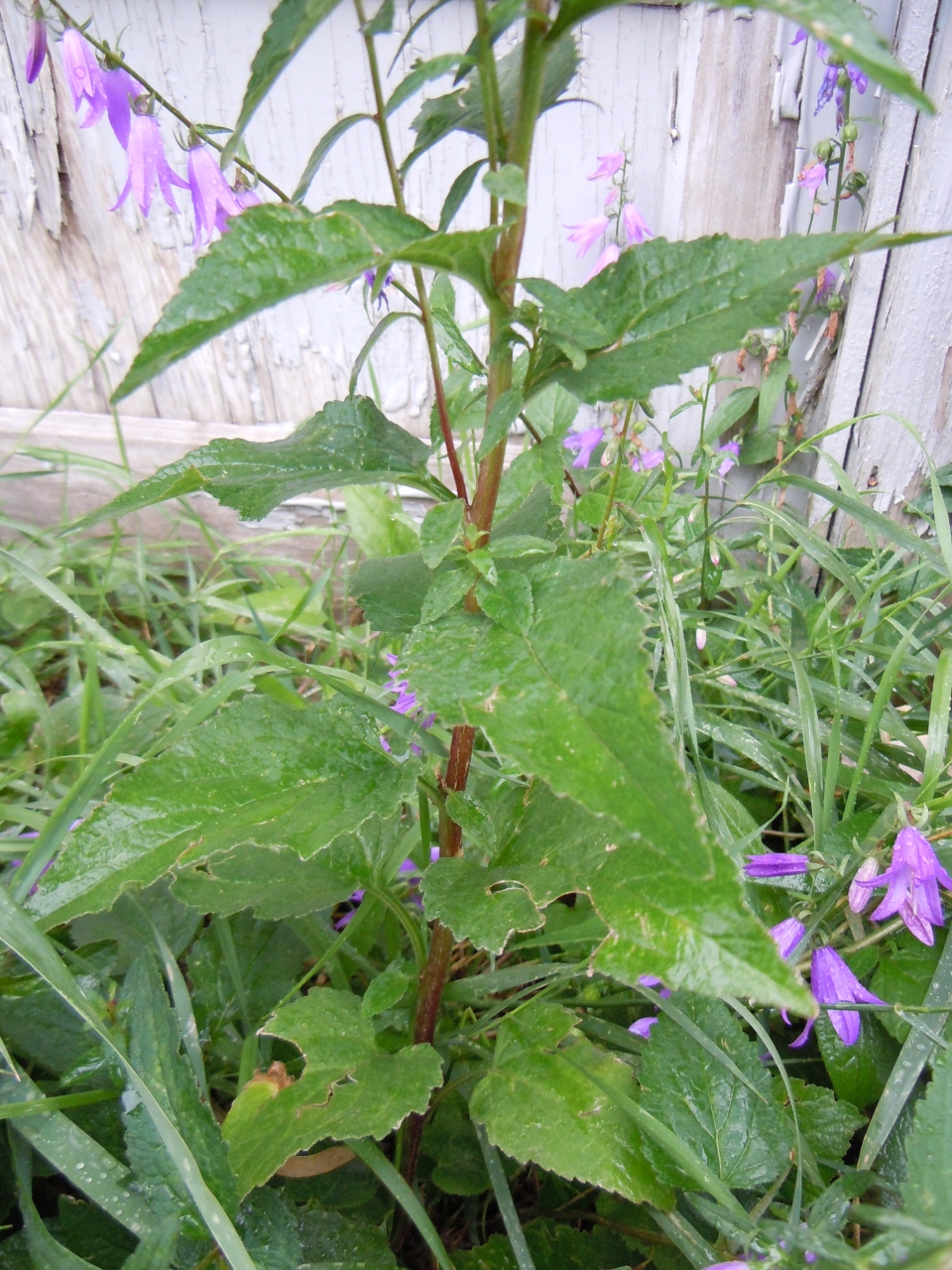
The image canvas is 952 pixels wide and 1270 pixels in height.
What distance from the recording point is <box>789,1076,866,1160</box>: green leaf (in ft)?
2.32

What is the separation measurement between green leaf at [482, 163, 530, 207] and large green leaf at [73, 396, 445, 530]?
0.20m

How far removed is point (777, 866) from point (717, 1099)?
0.22 meters

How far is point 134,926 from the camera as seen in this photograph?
2.86 feet

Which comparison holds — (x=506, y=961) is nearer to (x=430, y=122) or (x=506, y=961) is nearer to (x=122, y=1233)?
(x=122, y=1233)

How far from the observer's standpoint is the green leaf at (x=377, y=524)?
1445mm

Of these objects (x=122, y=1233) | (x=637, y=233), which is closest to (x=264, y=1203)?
(x=122, y=1233)

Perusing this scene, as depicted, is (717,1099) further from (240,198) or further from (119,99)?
(119,99)

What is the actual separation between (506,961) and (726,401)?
1077 millimetres

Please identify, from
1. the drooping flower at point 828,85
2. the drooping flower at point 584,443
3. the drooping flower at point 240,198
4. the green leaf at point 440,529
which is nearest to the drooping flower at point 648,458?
the drooping flower at point 584,443

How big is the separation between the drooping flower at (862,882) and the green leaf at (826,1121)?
0.17 meters

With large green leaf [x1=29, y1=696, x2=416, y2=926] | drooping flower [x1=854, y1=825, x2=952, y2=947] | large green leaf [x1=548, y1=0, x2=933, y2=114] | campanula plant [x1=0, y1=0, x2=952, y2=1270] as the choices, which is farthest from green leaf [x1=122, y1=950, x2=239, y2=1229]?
large green leaf [x1=548, y1=0, x2=933, y2=114]

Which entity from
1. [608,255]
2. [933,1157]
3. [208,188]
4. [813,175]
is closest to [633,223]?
[608,255]

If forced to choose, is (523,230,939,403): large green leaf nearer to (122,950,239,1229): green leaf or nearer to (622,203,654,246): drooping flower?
(122,950,239,1229): green leaf

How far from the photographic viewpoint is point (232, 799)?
0.56m
